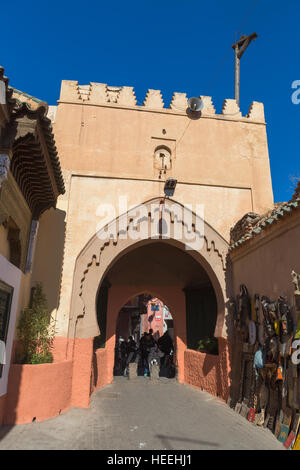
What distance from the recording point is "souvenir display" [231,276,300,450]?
17.2ft

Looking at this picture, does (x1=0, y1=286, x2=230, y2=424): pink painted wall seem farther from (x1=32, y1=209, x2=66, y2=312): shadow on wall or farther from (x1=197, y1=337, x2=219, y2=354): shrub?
(x1=32, y1=209, x2=66, y2=312): shadow on wall

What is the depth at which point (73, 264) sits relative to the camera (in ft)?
25.3

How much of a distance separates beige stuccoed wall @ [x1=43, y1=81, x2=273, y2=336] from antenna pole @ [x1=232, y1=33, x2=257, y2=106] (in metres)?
7.48

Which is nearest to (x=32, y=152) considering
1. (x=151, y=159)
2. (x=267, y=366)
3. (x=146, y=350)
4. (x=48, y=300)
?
(x=48, y=300)

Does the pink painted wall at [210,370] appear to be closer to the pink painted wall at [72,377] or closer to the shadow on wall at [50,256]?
the pink painted wall at [72,377]

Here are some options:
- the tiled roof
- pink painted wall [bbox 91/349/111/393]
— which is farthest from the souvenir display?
pink painted wall [bbox 91/349/111/393]

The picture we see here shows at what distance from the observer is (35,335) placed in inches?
254

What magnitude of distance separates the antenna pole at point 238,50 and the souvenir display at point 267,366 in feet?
40.9

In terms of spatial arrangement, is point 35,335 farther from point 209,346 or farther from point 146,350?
point 146,350

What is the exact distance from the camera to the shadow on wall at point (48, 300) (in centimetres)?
570

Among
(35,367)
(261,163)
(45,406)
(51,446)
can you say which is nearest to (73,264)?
(35,367)

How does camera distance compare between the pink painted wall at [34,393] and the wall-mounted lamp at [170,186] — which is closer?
the pink painted wall at [34,393]

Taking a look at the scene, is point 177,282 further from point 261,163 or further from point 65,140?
point 65,140

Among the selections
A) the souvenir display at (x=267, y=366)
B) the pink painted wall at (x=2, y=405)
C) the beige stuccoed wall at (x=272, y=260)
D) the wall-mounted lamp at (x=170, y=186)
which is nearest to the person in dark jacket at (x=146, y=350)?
the souvenir display at (x=267, y=366)
